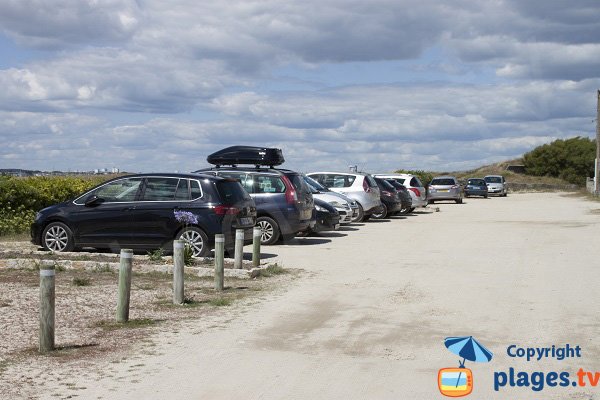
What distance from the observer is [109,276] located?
1344 cm

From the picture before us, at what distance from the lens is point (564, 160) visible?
90250 millimetres

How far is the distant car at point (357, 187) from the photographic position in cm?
2828

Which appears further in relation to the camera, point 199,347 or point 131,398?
point 199,347

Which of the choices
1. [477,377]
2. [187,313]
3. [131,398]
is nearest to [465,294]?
[187,313]

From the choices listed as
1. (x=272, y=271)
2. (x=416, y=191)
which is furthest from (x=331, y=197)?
(x=416, y=191)

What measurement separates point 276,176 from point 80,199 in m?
5.02

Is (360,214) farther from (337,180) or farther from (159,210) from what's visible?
(159,210)

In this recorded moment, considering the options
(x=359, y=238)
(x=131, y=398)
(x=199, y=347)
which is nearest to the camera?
(x=131, y=398)

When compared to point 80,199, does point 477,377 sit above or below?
below

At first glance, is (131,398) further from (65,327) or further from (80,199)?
(80,199)

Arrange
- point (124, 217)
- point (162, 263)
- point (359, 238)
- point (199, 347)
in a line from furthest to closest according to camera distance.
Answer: point (359, 238) → point (124, 217) → point (162, 263) → point (199, 347)

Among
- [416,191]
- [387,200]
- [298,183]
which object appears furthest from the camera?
[416,191]

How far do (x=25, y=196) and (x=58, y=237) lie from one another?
5.41 m

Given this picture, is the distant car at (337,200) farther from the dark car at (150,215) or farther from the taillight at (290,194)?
the dark car at (150,215)
